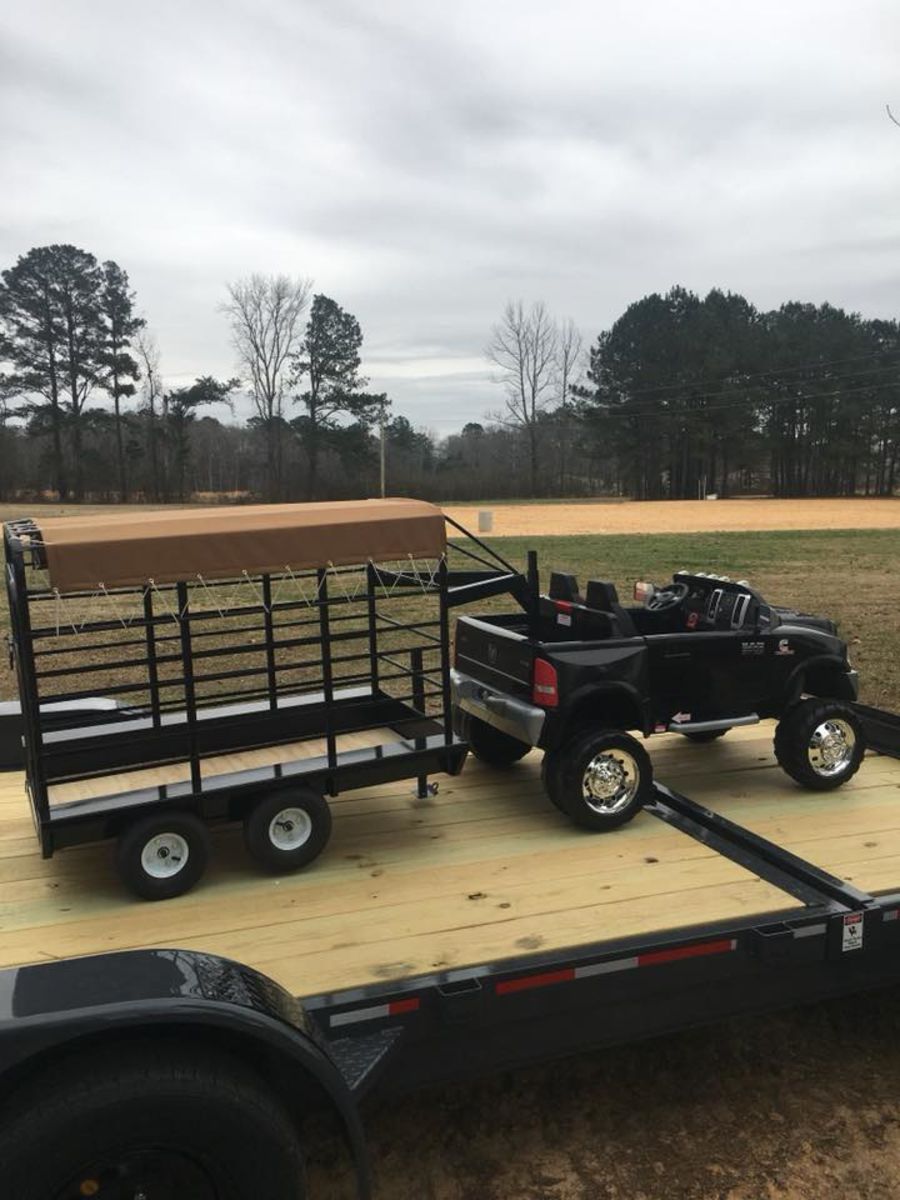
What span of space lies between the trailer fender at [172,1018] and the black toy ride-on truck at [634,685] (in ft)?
6.69

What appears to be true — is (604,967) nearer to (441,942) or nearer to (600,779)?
(441,942)

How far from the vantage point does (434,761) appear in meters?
4.04

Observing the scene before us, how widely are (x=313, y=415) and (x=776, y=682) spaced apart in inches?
2527

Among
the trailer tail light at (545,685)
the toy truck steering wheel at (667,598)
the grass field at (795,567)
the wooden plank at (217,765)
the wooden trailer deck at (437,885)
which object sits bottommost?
the grass field at (795,567)

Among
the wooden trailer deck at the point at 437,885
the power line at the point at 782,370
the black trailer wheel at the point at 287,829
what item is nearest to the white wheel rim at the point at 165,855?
the wooden trailer deck at the point at 437,885

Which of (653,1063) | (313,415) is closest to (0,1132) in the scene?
(653,1063)

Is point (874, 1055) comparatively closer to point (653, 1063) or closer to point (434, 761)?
point (653, 1063)

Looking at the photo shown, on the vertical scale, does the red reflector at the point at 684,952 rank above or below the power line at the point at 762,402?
below

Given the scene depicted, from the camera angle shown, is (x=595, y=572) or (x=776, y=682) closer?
(x=776, y=682)

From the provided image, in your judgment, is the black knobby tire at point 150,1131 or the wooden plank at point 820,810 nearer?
the black knobby tire at point 150,1131

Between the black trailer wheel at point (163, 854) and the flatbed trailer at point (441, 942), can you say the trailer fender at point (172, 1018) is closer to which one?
the flatbed trailer at point (441, 942)

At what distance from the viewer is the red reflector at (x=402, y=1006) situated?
2693mm

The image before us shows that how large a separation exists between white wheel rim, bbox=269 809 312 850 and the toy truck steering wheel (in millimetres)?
2525

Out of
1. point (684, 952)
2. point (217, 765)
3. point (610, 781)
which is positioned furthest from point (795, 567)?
point (684, 952)
